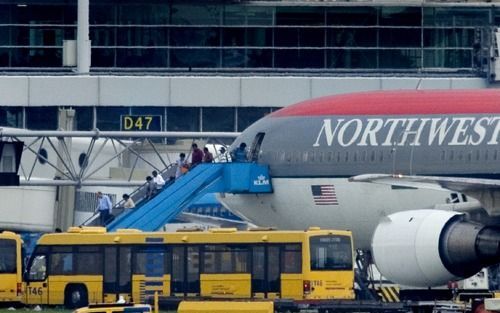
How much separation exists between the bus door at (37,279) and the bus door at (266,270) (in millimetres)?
4989

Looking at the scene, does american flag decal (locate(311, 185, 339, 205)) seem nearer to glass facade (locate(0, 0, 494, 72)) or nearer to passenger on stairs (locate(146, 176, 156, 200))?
passenger on stairs (locate(146, 176, 156, 200))

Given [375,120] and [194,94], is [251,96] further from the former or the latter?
[375,120]

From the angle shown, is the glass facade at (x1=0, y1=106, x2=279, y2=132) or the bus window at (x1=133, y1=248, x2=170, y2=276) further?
the glass facade at (x1=0, y1=106, x2=279, y2=132)

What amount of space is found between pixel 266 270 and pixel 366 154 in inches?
264

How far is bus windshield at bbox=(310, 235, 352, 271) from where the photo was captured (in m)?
43.4

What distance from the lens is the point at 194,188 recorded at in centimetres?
5203

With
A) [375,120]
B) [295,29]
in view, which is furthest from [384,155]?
[295,29]

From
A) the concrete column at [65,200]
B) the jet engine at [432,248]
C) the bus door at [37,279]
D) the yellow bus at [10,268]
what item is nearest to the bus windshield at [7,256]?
the yellow bus at [10,268]

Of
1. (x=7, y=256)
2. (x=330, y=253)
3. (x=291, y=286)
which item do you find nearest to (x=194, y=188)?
(x=7, y=256)

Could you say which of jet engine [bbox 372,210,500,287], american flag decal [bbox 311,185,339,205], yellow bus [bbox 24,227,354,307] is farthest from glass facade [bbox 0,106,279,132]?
jet engine [bbox 372,210,500,287]

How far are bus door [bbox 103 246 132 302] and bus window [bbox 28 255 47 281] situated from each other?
1.57m

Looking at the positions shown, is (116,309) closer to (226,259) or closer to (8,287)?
(226,259)

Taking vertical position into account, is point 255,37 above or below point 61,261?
above

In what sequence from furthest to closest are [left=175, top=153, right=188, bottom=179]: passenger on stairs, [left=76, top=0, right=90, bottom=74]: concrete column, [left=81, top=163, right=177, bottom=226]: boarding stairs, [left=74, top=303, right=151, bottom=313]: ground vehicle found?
[left=76, top=0, right=90, bottom=74]: concrete column → [left=175, top=153, right=188, bottom=179]: passenger on stairs → [left=81, top=163, right=177, bottom=226]: boarding stairs → [left=74, top=303, right=151, bottom=313]: ground vehicle
